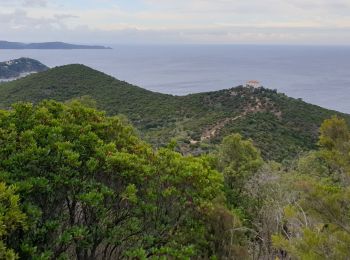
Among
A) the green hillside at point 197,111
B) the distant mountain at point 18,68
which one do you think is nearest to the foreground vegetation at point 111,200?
the green hillside at point 197,111

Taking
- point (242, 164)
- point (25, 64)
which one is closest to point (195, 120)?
point (242, 164)

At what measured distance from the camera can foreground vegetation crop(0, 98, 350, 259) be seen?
17.6 feet

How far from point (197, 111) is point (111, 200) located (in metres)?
36.4

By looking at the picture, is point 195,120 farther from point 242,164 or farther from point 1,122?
point 1,122

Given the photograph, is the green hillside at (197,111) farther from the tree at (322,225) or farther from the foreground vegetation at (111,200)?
the tree at (322,225)

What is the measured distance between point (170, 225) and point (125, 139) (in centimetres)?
175

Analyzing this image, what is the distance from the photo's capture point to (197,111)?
42.3 metres

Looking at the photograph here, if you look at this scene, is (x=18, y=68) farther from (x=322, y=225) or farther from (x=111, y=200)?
(x=322, y=225)

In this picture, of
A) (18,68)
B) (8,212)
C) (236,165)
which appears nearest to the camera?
(8,212)

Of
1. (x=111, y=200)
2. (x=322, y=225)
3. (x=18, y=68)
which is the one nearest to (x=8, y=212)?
(x=111, y=200)

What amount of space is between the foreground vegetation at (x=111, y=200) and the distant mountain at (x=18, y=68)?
107603 mm

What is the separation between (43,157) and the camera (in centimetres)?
561

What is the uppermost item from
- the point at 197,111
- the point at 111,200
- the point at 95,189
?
the point at 95,189

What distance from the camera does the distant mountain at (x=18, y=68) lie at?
361ft
